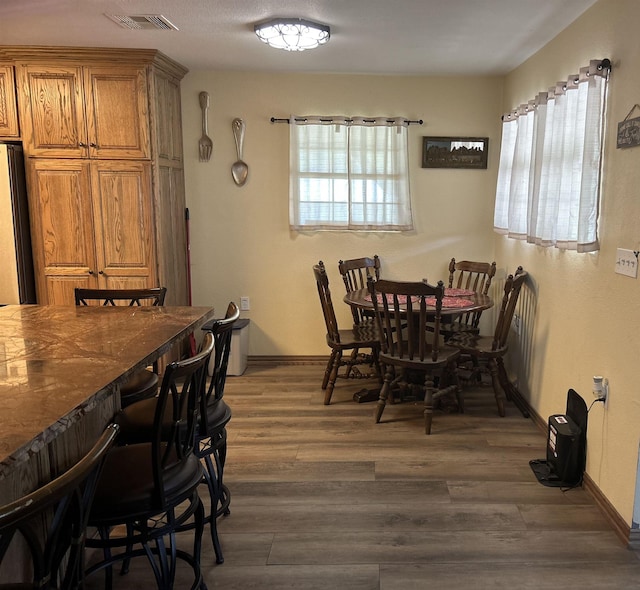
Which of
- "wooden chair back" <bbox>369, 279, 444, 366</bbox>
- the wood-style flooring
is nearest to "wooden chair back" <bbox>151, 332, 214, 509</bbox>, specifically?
the wood-style flooring

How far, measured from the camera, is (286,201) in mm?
4434

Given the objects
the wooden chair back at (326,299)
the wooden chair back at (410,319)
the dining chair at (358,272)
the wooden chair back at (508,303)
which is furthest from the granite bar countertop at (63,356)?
the wooden chair back at (508,303)

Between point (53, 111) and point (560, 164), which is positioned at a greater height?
point (53, 111)

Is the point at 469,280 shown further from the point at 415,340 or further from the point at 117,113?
the point at 117,113

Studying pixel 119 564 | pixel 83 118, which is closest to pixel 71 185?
pixel 83 118

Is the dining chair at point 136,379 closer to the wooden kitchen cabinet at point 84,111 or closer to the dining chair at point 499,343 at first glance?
the wooden kitchen cabinet at point 84,111

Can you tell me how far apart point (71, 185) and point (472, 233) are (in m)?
3.19

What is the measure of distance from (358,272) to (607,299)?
2.27 m

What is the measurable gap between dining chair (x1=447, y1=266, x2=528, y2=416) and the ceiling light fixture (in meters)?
1.89

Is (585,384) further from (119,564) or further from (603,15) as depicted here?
(119,564)

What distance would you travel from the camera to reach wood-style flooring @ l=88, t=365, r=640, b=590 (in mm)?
1993

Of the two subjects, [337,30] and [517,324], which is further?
[517,324]

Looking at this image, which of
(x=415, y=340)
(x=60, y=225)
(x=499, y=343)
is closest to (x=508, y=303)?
(x=499, y=343)

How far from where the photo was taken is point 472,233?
4.48 meters
